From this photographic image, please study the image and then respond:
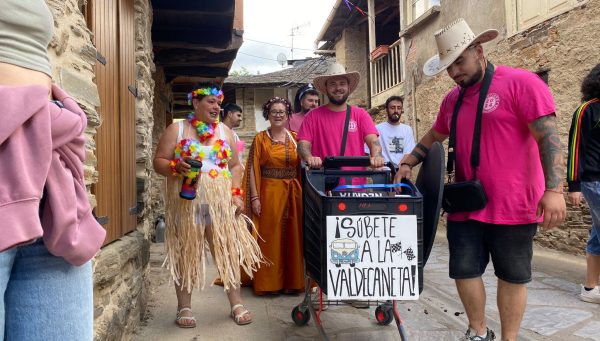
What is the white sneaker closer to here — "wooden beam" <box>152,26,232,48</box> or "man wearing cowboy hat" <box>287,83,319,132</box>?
"man wearing cowboy hat" <box>287,83,319,132</box>

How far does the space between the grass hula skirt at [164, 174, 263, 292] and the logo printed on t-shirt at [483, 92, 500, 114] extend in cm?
180

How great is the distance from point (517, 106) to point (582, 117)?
1.45m

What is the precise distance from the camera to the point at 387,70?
12.7 m

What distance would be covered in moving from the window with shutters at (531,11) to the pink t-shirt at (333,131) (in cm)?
381

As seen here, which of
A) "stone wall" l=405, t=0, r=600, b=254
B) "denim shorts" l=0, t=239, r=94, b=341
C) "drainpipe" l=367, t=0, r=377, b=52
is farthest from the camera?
"drainpipe" l=367, t=0, r=377, b=52

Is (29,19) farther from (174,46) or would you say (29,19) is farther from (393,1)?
(393,1)

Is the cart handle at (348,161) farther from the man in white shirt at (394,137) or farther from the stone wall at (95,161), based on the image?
the man in white shirt at (394,137)

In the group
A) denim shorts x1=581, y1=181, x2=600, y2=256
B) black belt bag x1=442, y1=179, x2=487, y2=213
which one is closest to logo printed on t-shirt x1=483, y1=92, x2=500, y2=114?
black belt bag x1=442, y1=179, x2=487, y2=213

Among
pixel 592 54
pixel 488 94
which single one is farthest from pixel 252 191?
pixel 592 54

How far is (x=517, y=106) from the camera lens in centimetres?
251

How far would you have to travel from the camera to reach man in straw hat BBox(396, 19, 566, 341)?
2428 millimetres

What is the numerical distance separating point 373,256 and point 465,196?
0.64 metres

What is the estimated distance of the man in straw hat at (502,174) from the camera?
2428 millimetres

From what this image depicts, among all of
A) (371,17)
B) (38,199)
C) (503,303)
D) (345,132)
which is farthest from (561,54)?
(371,17)
